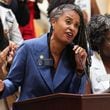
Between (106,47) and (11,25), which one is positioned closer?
(106,47)

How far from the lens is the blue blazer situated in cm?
172

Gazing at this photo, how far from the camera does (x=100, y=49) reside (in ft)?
7.33

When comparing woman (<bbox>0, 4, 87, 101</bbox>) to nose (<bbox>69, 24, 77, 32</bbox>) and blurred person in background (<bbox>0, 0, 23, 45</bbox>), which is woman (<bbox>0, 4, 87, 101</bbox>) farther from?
blurred person in background (<bbox>0, 0, 23, 45</bbox>)

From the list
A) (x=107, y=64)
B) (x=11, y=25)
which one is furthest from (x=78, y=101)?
(x=11, y=25)

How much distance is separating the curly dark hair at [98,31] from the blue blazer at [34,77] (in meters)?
0.50

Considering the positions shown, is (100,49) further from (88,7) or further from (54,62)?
(88,7)

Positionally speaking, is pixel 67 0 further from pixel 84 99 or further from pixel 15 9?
pixel 84 99

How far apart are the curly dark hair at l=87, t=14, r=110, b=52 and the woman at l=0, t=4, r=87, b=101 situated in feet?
1.24

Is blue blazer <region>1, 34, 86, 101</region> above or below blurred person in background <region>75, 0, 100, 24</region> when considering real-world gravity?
below

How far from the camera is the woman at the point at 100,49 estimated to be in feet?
6.80

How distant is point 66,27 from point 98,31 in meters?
0.51

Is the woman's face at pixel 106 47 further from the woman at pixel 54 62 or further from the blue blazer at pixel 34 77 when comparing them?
the blue blazer at pixel 34 77

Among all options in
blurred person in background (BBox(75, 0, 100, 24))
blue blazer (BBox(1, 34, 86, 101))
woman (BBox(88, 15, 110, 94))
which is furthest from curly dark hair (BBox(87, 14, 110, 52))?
blurred person in background (BBox(75, 0, 100, 24))

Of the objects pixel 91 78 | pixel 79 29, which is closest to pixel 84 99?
pixel 79 29
